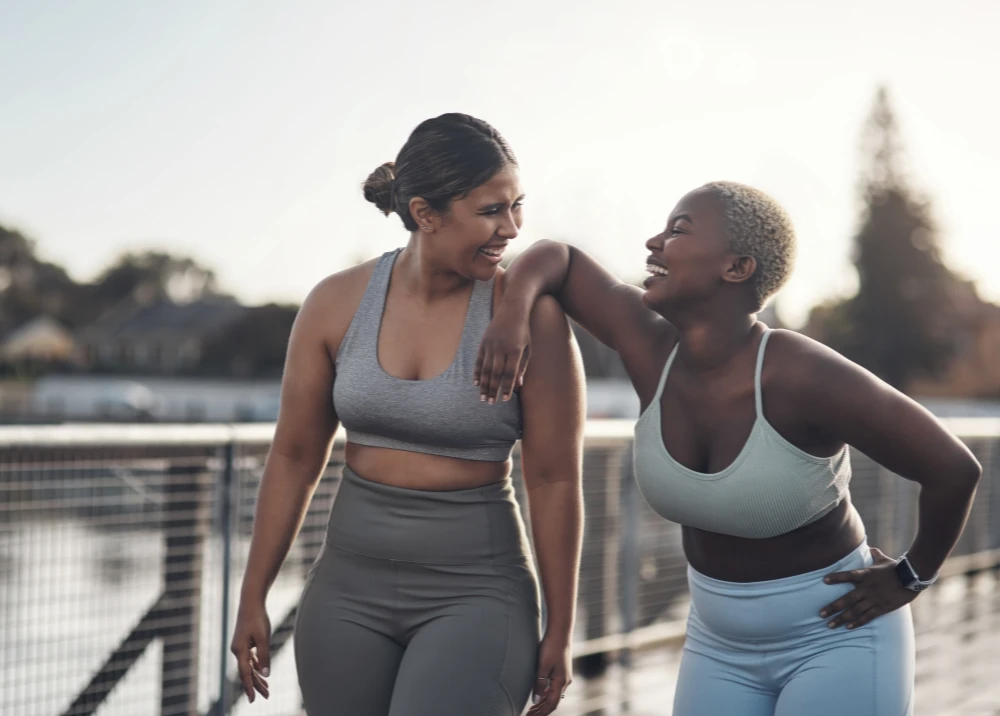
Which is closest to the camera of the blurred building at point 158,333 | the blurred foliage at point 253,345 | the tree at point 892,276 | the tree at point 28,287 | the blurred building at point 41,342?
the tree at point 892,276

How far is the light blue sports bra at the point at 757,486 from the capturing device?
2.03 meters

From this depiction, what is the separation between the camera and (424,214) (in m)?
2.21

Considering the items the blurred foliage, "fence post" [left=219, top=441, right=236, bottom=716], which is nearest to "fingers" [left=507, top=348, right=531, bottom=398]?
"fence post" [left=219, top=441, right=236, bottom=716]

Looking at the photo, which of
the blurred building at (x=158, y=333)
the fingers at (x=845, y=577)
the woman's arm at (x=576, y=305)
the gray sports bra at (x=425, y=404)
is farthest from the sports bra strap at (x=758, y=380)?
the blurred building at (x=158, y=333)

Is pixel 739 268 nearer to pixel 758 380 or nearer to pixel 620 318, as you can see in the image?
pixel 758 380

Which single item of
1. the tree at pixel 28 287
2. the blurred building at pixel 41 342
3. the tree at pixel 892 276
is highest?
the tree at pixel 892 276

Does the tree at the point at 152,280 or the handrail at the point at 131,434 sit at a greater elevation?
the handrail at the point at 131,434

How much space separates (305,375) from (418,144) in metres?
0.51

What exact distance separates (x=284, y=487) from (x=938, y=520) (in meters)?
1.27

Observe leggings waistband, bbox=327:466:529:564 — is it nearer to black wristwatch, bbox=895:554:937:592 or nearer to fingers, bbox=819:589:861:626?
fingers, bbox=819:589:861:626

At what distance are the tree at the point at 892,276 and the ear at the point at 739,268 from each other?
5252 centimetres

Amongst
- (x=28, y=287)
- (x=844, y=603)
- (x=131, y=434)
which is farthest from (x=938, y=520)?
(x=28, y=287)

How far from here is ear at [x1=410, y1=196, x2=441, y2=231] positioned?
2.20 meters

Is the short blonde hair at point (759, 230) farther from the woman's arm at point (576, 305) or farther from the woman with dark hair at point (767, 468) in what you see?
the woman's arm at point (576, 305)
